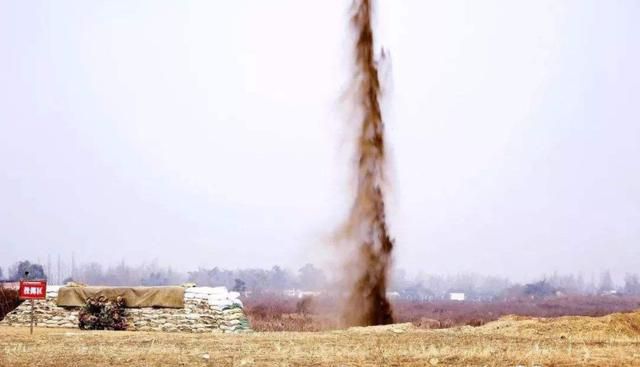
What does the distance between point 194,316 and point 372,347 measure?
13.0 m

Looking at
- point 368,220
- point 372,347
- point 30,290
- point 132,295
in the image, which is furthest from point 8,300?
point 372,347

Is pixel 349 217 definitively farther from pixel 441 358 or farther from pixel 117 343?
pixel 441 358

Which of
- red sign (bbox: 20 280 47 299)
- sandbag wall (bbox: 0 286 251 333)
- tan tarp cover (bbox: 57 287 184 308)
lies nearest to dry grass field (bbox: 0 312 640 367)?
red sign (bbox: 20 280 47 299)

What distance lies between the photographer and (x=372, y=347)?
22.2 meters

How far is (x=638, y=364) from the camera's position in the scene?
1786 centimetres

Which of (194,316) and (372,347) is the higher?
(194,316)

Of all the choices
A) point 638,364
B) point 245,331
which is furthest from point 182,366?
point 245,331

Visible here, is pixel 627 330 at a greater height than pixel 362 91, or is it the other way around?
pixel 362 91

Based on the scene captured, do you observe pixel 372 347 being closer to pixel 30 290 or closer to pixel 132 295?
pixel 30 290

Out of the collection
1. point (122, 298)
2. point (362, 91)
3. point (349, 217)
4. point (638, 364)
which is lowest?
point (638, 364)

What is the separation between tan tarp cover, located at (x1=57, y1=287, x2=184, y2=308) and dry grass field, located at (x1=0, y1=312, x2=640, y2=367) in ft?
16.7

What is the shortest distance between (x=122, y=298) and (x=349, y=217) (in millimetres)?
9745

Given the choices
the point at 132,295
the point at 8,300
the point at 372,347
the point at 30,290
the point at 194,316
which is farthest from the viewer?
the point at 8,300

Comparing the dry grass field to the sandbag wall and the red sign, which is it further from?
the sandbag wall
